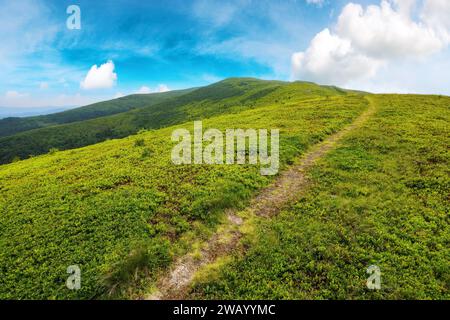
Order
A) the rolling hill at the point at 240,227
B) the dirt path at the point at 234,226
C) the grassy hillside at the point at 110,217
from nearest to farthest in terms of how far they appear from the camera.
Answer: the rolling hill at the point at 240,227 → the dirt path at the point at 234,226 → the grassy hillside at the point at 110,217

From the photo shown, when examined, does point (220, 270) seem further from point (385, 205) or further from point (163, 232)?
point (385, 205)

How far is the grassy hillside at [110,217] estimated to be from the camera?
11.2 metres

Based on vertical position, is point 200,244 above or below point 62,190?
below

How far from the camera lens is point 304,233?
13148 mm

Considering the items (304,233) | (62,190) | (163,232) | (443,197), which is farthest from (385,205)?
(62,190)

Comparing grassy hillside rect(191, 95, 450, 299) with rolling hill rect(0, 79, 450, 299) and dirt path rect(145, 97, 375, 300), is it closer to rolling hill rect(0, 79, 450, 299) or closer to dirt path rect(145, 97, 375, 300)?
rolling hill rect(0, 79, 450, 299)

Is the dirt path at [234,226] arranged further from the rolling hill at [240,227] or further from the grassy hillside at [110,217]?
the grassy hillside at [110,217]

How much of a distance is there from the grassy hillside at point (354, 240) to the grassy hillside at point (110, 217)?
302 centimetres

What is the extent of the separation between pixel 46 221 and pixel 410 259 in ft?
64.9

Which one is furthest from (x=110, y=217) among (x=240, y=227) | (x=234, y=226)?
(x=240, y=227)

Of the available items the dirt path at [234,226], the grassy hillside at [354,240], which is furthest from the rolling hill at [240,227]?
the dirt path at [234,226]

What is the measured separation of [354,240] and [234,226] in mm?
6185

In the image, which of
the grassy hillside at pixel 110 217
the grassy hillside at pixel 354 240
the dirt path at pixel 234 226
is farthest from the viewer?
the grassy hillside at pixel 110 217
